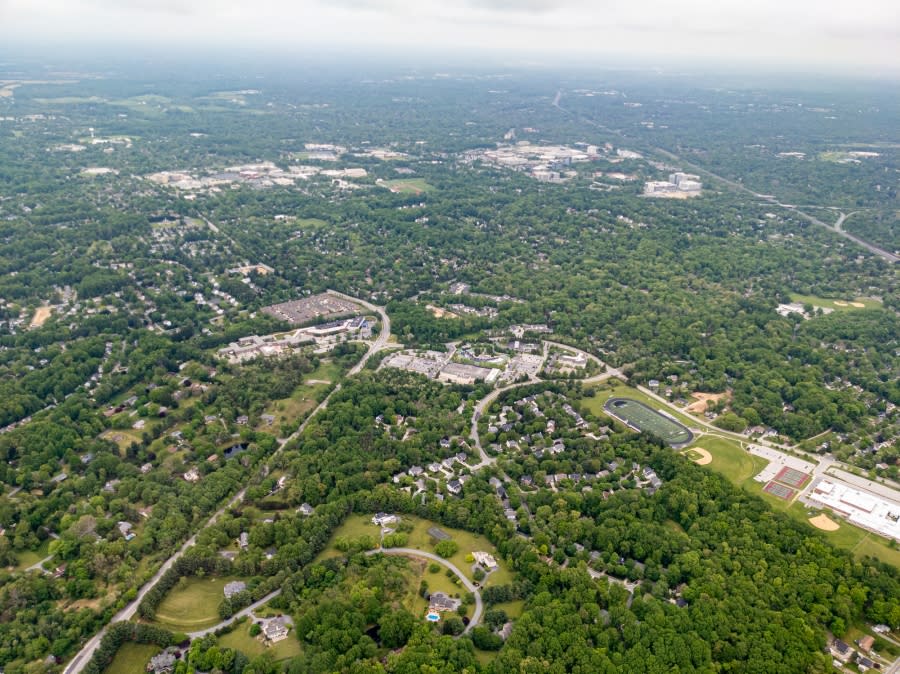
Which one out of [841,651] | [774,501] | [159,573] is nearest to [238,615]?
[159,573]

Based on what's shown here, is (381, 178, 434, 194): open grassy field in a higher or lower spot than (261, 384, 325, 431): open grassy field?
higher

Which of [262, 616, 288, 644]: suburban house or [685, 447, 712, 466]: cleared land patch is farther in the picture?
[685, 447, 712, 466]: cleared land patch

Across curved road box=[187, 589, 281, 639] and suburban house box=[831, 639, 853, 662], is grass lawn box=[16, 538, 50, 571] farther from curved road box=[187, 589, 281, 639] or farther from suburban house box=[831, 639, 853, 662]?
suburban house box=[831, 639, 853, 662]

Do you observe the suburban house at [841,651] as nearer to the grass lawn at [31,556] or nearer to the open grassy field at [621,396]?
the open grassy field at [621,396]

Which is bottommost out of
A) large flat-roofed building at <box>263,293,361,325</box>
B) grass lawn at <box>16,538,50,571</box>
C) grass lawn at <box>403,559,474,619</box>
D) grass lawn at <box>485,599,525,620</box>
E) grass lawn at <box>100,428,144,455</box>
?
grass lawn at <box>100,428,144,455</box>

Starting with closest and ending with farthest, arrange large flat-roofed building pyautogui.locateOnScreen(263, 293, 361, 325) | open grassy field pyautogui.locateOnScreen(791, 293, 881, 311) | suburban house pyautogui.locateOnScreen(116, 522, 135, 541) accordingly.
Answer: suburban house pyautogui.locateOnScreen(116, 522, 135, 541), large flat-roofed building pyautogui.locateOnScreen(263, 293, 361, 325), open grassy field pyautogui.locateOnScreen(791, 293, 881, 311)

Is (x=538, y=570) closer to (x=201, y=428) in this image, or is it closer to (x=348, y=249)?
(x=201, y=428)

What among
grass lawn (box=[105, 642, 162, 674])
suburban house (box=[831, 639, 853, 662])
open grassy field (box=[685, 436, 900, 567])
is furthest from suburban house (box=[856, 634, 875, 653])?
grass lawn (box=[105, 642, 162, 674])

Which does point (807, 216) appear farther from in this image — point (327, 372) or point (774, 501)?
point (327, 372)
